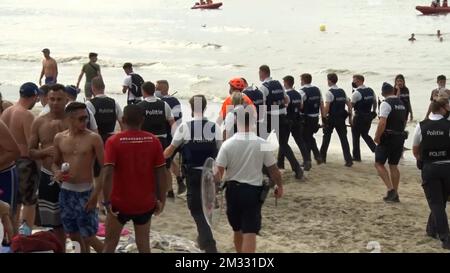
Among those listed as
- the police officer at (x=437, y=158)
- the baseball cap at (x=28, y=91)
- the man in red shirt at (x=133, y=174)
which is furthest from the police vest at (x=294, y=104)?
the man in red shirt at (x=133, y=174)

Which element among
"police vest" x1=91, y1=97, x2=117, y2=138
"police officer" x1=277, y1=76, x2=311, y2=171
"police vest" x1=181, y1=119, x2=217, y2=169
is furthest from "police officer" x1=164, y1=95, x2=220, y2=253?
"police officer" x1=277, y1=76, x2=311, y2=171

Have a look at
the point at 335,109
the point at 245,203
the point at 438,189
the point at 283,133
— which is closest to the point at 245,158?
the point at 245,203

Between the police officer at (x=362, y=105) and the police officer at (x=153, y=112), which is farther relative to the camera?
the police officer at (x=362, y=105)

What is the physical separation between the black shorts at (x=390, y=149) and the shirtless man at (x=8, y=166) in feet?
17.0

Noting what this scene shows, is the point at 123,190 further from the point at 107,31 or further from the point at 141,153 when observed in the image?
the point at 107,31

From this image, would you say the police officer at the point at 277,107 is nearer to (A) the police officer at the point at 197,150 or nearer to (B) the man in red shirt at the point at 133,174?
(A) the police officer at the point at 197,150

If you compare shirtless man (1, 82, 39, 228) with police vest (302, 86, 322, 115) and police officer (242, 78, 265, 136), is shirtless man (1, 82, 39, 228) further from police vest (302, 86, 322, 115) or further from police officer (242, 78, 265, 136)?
police vest (302, 86, 322, 115)

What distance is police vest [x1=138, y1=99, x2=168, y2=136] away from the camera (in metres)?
8.34

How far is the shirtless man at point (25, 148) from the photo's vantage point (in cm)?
634

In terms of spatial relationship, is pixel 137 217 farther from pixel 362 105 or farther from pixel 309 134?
pixel 362 105

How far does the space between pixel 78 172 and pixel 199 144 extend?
5.39 feet

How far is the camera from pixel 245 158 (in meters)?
5.86

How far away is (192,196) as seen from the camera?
6828 mm

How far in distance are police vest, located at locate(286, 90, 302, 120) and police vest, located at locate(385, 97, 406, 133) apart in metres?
1.98
